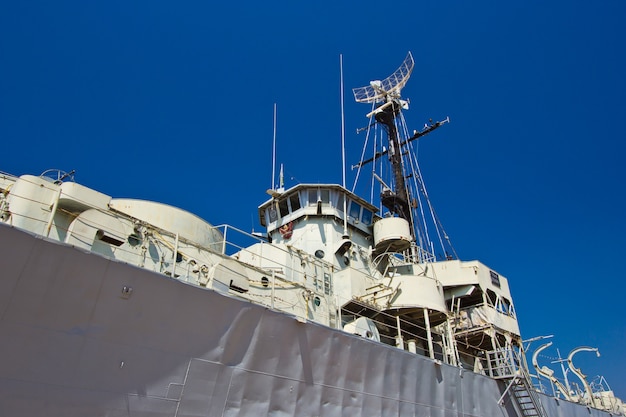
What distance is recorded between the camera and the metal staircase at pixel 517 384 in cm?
1476

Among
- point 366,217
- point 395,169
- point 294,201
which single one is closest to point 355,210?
point 366,217

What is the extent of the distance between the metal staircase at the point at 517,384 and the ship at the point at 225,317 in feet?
0.22

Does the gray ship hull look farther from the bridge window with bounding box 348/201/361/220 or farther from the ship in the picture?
the bridge window with bounding box 348/201/361/220

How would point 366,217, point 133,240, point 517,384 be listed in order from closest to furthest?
point 133,240 → point 517,384 → point 366,217

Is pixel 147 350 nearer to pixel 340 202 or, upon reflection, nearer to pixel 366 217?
pixel 340 202

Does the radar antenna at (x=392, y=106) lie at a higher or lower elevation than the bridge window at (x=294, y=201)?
higher

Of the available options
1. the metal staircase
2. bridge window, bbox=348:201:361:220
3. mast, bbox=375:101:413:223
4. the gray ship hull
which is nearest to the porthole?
the gray ship hull

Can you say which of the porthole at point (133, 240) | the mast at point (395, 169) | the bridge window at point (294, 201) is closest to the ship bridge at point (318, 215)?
the bridge window at point (294, 201)

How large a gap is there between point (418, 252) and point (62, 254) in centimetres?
1398

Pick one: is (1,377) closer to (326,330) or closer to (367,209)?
(326,330)

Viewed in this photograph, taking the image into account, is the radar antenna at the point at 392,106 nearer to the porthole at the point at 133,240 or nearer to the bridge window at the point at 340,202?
the bridge window at the point at 340,202

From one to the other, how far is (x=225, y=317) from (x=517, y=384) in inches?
459

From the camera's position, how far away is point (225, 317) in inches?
330

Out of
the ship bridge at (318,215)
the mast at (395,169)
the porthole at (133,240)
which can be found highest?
the mast at (395,169)
